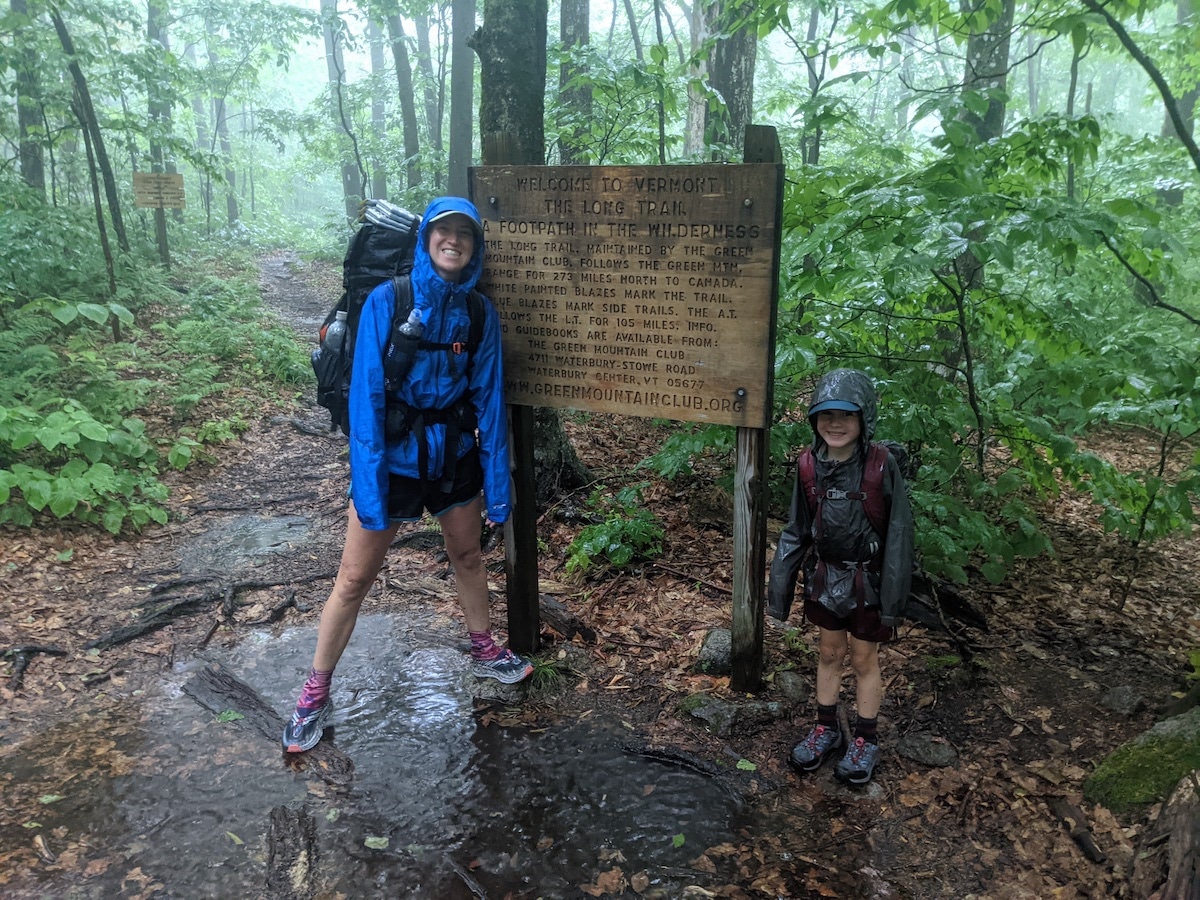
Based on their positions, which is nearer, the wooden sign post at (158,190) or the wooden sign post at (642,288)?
the wooden sign post at (642,288)

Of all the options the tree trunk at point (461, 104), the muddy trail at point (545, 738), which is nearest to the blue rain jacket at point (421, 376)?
the muddy trail at point (545, 738)

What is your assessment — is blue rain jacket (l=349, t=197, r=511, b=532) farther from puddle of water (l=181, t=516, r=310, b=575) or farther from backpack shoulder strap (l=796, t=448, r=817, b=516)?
puddle of water (l=181, t=516, r=310, b=575)

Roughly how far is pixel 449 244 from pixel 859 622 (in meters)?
2.57

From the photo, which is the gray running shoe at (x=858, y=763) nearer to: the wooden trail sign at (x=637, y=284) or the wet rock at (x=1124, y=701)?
the wet rock at (x=1124, y=701)

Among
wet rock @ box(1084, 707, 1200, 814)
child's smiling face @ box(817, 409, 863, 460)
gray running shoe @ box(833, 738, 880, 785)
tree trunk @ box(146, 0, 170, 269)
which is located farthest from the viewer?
tree trunk @ box(146, 0, 170, 269)

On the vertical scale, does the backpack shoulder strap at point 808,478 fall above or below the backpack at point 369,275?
below

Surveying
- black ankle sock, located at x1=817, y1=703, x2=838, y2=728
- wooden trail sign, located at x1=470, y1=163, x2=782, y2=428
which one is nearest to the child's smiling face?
wooden trail sign, located at x1=470, y1=163, x2=782, y2=428

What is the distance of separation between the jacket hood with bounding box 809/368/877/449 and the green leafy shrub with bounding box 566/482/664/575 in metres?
2.38

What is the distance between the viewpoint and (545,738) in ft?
12.1

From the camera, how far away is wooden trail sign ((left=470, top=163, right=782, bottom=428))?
3.27 m

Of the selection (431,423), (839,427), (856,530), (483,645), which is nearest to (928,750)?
(856,530)

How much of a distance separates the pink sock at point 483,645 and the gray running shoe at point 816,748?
5.70 ft

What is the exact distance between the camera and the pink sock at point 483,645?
4102 mm

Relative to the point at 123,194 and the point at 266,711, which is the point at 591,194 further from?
the point at 123,194
